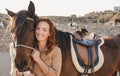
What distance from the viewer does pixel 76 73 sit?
522cm

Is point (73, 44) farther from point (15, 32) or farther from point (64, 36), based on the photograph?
point (15, 32)

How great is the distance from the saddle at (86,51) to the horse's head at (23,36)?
0.89m

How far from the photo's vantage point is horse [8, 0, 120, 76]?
437 centimetres

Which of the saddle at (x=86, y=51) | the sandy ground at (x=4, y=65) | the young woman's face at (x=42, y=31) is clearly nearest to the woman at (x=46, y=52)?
the young woman's face at (x=42, y=31)

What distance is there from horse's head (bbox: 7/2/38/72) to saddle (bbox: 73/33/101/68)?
0.89m

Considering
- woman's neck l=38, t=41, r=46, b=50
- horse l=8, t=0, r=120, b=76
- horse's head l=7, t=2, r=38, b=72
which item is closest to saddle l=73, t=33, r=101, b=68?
horse l=8, t=0, r=120, b=76

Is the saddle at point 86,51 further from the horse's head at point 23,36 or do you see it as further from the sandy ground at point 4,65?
the sandy ground at point 4,65

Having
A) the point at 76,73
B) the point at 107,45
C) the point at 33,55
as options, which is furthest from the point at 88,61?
the point at 33,55

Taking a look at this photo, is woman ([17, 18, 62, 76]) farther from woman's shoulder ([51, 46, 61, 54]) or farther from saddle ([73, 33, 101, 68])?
→ saddle ([73, 33, 101, 68])

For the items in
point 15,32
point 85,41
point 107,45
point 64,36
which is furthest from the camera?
point 107,45

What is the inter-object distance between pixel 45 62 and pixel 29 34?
464 mm

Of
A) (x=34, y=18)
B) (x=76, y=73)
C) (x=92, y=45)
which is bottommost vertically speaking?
(x=76, y=73)

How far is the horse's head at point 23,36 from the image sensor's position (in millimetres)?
4316

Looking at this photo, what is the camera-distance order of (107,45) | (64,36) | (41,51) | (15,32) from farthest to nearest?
1. (107,45)
2. (64,36)
3. (41,51)
4. (15,32)
